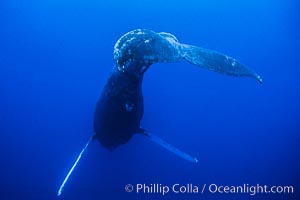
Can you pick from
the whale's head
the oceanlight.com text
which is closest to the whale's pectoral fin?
the whale's head

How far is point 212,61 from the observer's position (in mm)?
3064

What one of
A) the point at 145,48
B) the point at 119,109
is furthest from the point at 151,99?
the point at 145,48

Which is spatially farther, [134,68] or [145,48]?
[134,68]

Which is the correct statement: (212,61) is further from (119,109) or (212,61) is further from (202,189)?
(202,189)

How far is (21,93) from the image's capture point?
762 centimetres

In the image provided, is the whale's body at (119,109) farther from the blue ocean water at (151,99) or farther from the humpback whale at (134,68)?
the blue ocean water at (151,99)

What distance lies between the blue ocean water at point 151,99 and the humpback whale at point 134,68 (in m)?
2.11

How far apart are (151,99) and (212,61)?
4686mm

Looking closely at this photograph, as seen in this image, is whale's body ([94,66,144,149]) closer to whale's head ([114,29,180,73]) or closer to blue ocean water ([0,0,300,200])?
whale's head ([114,29,180,73])

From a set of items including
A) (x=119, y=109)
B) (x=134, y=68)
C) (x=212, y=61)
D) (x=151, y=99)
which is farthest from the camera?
(x=151, y=99)

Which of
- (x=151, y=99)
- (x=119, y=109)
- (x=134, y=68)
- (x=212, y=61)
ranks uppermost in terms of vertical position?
(x=151, y=99)

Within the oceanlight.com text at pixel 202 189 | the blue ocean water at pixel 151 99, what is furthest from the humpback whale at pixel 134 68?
the blue ocean water at pixel 151 99

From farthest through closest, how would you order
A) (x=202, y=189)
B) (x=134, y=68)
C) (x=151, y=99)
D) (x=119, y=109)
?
(x=151, y=99) → (x=202, y=189) → (x=119, y=109) → (x=134, y=68)

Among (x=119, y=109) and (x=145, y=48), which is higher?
(x=119, y=109)
